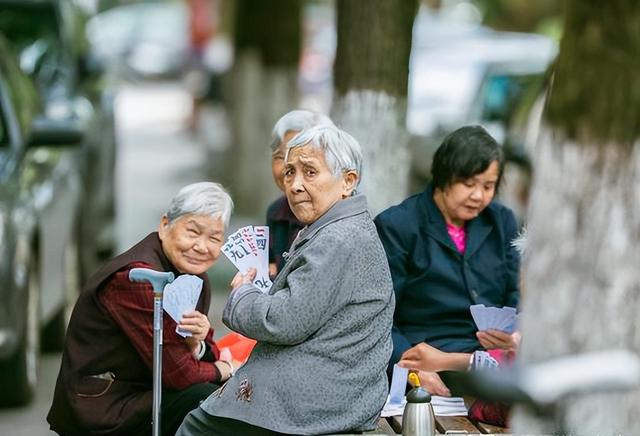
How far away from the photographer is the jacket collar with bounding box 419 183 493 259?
5.79m

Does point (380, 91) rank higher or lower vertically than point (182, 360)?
higher

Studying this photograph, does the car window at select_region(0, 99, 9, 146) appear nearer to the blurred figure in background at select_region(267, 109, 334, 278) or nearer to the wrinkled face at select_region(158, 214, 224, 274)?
the blurred figure in background at select_region(267, 109, 334, 278)

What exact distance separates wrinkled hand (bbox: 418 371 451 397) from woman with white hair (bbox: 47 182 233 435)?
0.85 metres

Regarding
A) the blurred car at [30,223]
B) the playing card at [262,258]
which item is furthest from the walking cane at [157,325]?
the blurred car at [30,223]

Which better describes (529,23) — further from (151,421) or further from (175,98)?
(151,421)

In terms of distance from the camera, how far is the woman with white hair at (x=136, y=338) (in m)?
5.13

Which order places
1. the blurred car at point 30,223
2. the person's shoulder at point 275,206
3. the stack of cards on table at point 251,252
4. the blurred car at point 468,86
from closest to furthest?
1. the stack of cards on table at point 251,252
2. the person's shoulder at point 275,206
3. the blurred car at point 30,223
4. the blurred car at point 468,86

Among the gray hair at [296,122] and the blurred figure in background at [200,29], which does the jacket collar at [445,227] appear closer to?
the gray hair at [296,122]

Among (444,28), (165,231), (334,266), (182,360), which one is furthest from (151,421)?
(444,28)

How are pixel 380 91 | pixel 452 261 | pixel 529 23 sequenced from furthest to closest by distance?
pixel 529 23
pixel 380 91
pixel 452 261

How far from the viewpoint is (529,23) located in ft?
119

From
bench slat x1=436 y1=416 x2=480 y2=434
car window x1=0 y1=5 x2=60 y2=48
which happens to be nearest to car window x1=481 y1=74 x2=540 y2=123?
car window x1=0 y1=5 x2=60 y2=48

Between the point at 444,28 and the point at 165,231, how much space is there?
22.3 m

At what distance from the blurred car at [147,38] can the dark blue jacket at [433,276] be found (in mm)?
35090
